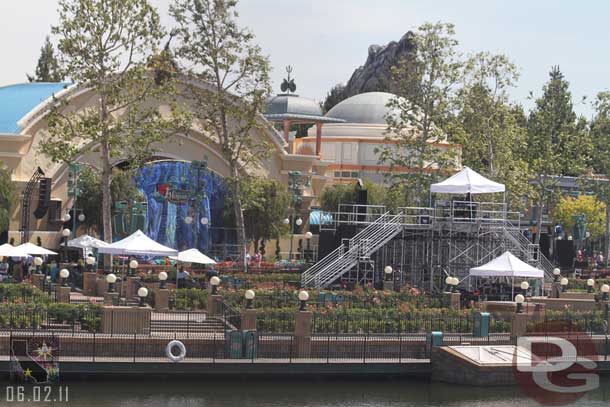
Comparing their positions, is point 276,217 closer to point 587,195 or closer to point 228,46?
point 228,46

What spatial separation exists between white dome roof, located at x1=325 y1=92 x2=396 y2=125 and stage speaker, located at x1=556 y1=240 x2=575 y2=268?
3439 centimetres

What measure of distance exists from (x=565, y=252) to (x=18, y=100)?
34.4 m

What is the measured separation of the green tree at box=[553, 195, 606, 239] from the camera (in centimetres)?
10419

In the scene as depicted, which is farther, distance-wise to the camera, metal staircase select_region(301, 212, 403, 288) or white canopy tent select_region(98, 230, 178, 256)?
metal staircase select_region(301, 212, 403, 288)

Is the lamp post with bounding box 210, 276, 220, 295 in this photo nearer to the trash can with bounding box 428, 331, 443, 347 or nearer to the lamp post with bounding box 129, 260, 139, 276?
the lamp post with bounding box 129, 260, 139, 276

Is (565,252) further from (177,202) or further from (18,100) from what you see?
(18,100)

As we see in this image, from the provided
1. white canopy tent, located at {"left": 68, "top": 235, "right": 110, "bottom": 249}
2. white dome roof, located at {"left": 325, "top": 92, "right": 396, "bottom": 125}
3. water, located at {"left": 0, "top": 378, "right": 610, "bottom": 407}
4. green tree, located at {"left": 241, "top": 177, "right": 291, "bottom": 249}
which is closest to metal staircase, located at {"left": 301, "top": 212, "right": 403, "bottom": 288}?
white canopy tent, located at {"left": 68, "top": 235, "right": 110, "bottom": 249}

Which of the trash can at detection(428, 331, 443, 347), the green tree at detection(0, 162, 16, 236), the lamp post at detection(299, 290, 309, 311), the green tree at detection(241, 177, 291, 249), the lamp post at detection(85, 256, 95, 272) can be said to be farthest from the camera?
the green tree at detection(241, 177, 291, 249)

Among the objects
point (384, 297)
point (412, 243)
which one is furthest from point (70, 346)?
point (412, 243)

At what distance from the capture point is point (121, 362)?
3997cm

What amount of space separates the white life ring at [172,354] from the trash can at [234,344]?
1.52 m

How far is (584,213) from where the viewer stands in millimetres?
103562
